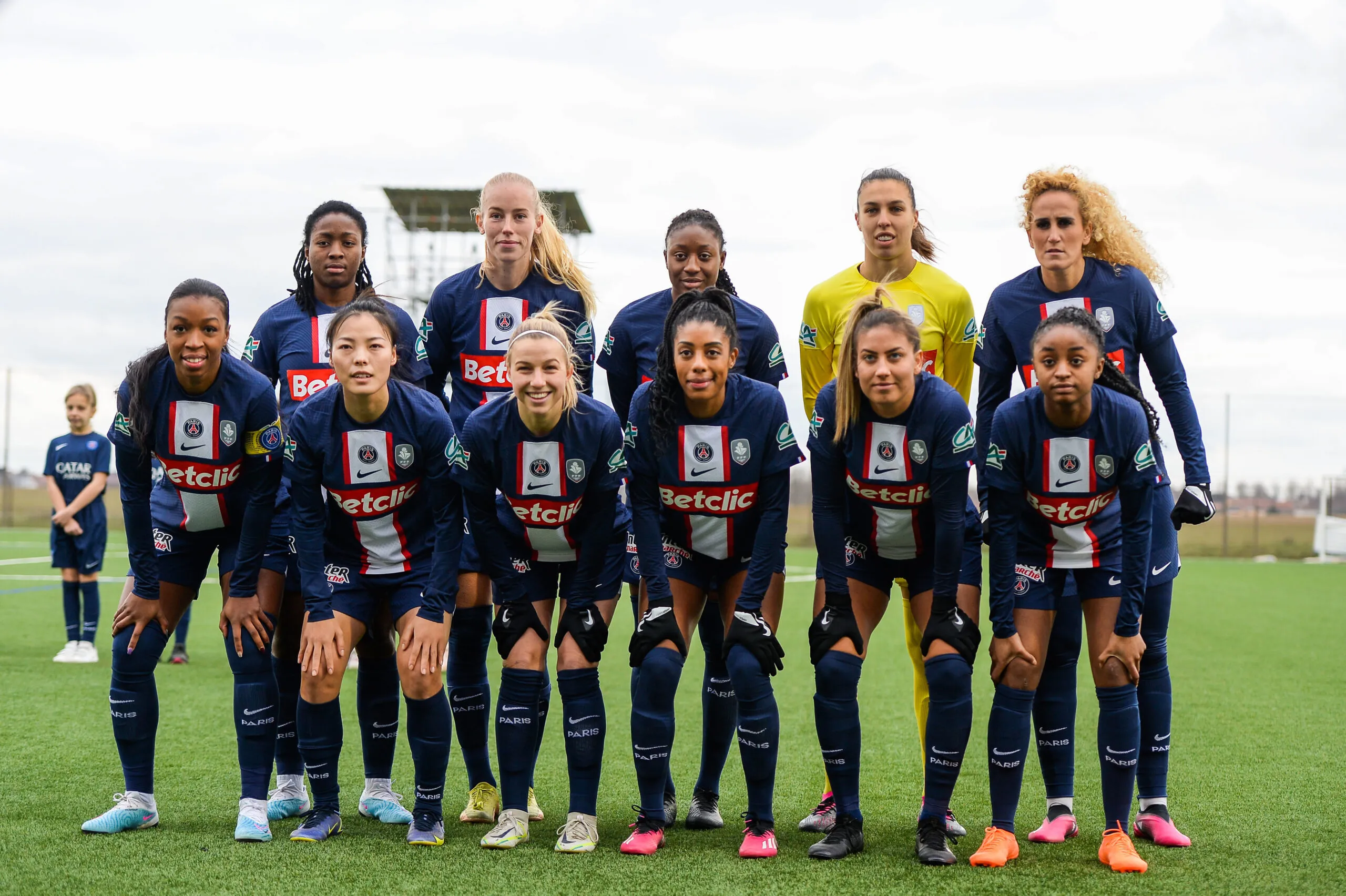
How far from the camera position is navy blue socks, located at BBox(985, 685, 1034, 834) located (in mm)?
3789

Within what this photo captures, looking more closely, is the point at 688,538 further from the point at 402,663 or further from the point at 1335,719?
the point at 1335,719

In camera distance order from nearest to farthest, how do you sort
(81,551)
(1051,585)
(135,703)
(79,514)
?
(1051,585) → (135,703) → (81,551) → (79,514)

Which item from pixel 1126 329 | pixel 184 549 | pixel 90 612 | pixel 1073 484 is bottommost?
pixel 90 612

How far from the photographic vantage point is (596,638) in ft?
12.9

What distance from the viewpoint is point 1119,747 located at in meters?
3.84

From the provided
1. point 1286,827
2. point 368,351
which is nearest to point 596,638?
point 368,351

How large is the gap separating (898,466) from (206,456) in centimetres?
234

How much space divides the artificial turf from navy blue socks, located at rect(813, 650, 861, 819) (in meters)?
0.22

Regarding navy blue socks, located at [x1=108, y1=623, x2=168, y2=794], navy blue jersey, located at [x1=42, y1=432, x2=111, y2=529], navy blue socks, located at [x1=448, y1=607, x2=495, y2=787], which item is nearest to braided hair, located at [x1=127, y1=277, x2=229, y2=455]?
navy blue socks, located at [x1=108, y1=623, x2=168, y2=794]

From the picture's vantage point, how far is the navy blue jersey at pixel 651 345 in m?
4.41

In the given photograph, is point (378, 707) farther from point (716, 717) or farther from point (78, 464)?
point (78, 464)

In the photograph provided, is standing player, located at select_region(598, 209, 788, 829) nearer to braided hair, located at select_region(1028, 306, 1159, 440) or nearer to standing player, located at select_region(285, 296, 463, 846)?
standing player, located at select_region(285, 296, 463, 846)

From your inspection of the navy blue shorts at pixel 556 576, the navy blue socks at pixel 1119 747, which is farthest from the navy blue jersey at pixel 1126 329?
the navy blue shorts at pixel 556 576

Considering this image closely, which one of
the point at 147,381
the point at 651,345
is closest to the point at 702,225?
the point at 651,345
